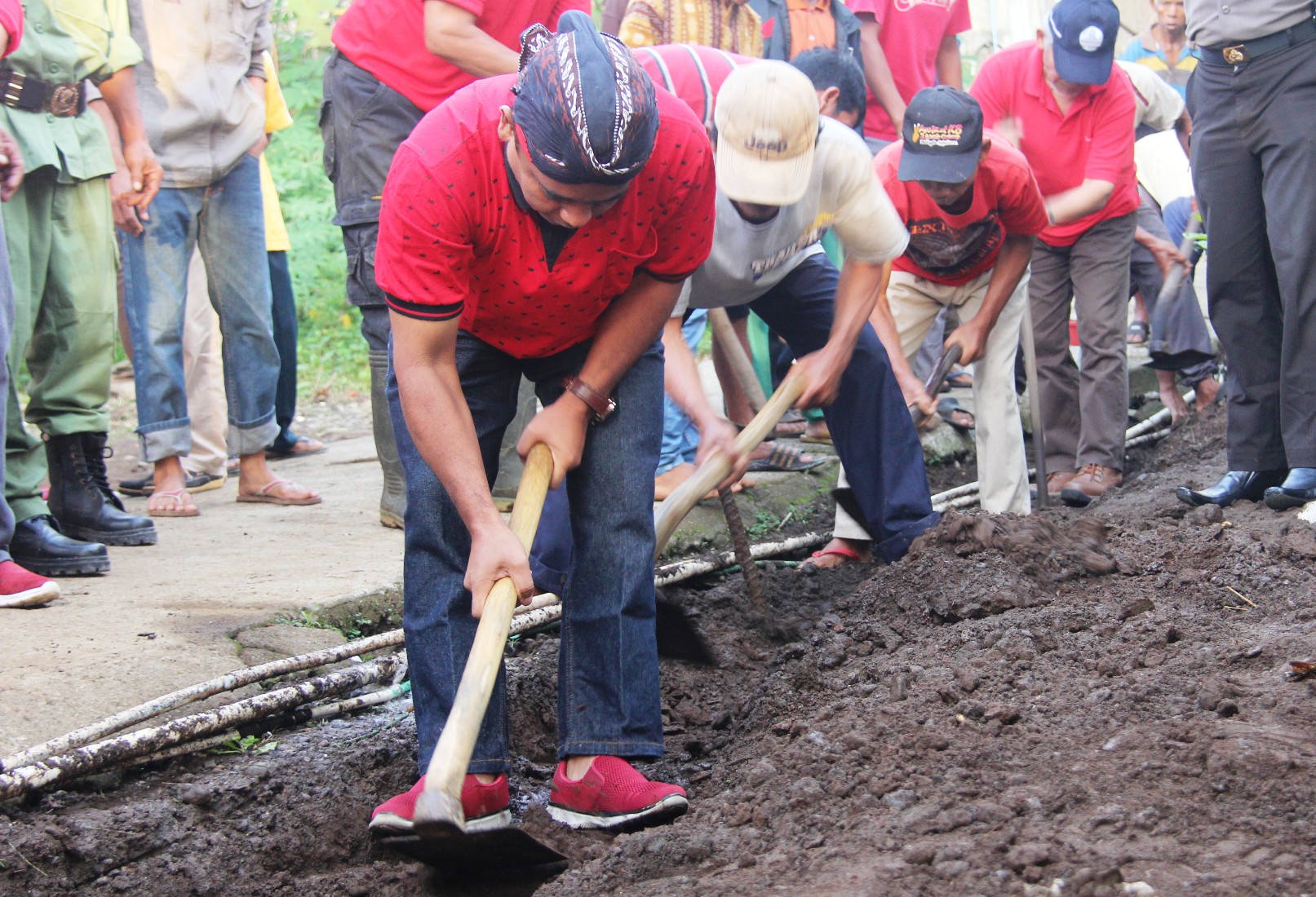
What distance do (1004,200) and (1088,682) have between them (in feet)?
7.38

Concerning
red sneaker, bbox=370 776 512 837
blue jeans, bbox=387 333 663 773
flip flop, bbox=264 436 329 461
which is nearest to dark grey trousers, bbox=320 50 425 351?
blue jeans, bbox=387 333 663 773

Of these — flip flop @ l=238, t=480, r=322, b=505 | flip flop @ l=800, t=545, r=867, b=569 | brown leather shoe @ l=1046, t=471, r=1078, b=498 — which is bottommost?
brown leather shoe @ l=1046, t=471, r=1078, b=498

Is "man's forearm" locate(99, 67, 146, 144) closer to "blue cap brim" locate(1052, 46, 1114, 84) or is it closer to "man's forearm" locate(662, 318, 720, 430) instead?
"man's forearm" locate(662, 318, 720, 430)

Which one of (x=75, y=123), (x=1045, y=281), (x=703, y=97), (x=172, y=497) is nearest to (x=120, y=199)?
(x=75, y=123)

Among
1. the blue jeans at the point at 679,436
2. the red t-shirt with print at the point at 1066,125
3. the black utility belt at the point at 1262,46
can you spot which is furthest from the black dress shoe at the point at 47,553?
the red t-shirt with print at the point at 1066,125

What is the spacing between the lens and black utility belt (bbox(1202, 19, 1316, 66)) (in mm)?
3949

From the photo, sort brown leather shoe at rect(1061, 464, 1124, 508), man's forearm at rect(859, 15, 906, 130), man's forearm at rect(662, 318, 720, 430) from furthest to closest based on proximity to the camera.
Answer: man's forearm at rect(859, 15, 906, 130), brown leather shoe at rect(1061, 464, 1124, 508), man's forearm at rect(662, 318, 720, 430)

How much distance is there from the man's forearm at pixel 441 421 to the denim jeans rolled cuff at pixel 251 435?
8.76 ft

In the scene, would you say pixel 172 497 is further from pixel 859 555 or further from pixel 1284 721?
pixel 1284 721

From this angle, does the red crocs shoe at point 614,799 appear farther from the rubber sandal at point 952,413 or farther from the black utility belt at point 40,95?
the rubber sandal at point 952,413

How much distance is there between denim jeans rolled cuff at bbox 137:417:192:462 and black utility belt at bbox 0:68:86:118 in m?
1.21

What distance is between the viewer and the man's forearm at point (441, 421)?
8.02 ft

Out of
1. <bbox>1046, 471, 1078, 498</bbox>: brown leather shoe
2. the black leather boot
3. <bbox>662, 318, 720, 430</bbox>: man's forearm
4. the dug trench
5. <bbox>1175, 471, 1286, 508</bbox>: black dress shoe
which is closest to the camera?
the dug trench

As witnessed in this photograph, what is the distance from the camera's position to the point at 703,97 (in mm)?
3559
